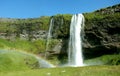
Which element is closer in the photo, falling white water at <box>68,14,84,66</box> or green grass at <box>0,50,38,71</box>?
green grass at <box>0,50,38,71</box>

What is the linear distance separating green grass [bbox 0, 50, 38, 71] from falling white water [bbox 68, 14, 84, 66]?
38.9 ft

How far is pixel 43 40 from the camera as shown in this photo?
83.0 m

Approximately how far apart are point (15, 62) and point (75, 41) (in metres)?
20.1

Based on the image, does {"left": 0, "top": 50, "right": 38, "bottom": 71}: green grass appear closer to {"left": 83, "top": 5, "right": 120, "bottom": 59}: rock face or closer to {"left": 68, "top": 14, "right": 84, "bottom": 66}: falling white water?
{"left": 68, "top": 14, "right": 84, "bottom": 66}: falling white water

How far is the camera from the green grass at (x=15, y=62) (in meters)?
56.9

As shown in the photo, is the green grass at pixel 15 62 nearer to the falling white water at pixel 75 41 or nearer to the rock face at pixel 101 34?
the falling white water at pixel 75 41

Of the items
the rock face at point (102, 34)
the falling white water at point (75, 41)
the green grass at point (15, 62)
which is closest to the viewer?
the green grass at point (15, 62)

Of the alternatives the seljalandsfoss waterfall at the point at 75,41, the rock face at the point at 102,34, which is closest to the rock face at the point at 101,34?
the rock face at the point at 102,34

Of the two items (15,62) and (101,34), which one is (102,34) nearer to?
(101,34)

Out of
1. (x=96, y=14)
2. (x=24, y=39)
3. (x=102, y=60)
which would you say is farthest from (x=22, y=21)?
(x=102, y=60)

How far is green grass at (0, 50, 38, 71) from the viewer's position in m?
56.9

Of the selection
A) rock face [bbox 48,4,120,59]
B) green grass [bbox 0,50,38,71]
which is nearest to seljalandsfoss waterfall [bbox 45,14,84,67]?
rock face [bbox 48,4,120,59]

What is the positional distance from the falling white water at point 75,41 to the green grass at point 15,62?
467 inches

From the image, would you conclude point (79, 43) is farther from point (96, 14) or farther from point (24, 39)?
point (24, 39)
